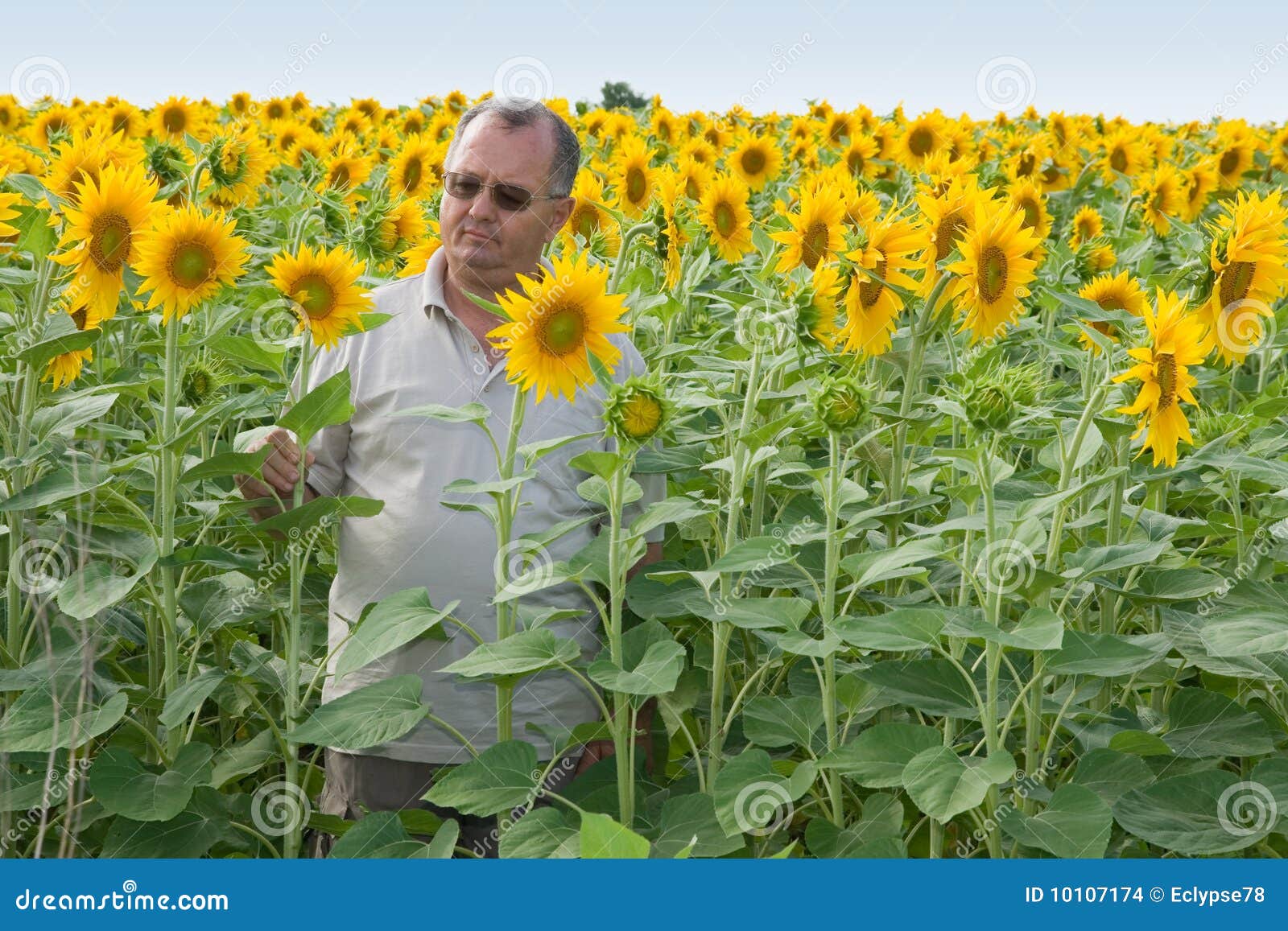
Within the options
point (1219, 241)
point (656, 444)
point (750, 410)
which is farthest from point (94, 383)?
point (1219, 241)

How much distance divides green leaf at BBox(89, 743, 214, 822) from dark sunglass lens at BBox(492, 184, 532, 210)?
1.21 metres

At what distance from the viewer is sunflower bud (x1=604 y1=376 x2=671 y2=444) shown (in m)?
2.07

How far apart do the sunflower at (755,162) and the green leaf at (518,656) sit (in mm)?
3788

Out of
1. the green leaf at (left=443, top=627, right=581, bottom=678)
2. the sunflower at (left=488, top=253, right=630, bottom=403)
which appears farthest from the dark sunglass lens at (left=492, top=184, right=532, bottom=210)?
the green leaf at (left=443, top=627, right=581, bottom=678)

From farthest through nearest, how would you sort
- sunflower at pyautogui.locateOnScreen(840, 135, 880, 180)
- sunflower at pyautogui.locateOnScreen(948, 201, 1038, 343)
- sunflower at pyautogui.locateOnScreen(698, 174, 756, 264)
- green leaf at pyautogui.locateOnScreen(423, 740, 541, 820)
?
sunflower at pyautogui.locateOnScreen(840, 135, 880, 180)
sunflower at pyautogui.locateOnScreen(698, 174, 756, 264)
sunflower at pyautogui.locateOnScreen(948, 201, 1038, 343)
green leaf at pyautogui.locateOnScreen(423, 740, 541, 820)

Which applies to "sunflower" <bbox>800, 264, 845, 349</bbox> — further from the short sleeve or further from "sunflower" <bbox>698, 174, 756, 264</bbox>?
"sunflower" <bbox>698, 174, 756, 264</bbox>

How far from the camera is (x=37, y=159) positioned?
4.90 m

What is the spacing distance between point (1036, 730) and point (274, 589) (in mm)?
1480

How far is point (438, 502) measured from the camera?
8.73 ft

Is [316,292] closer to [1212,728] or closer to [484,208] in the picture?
[484,208]

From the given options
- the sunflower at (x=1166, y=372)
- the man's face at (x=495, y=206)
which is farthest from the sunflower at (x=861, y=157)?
the sunflower at (x=1166, y=372)

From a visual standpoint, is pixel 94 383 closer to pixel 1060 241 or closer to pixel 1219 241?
pixel 1219 241

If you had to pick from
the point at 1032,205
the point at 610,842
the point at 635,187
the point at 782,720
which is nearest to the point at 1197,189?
the point at 1032,205

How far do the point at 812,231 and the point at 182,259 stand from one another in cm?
128
